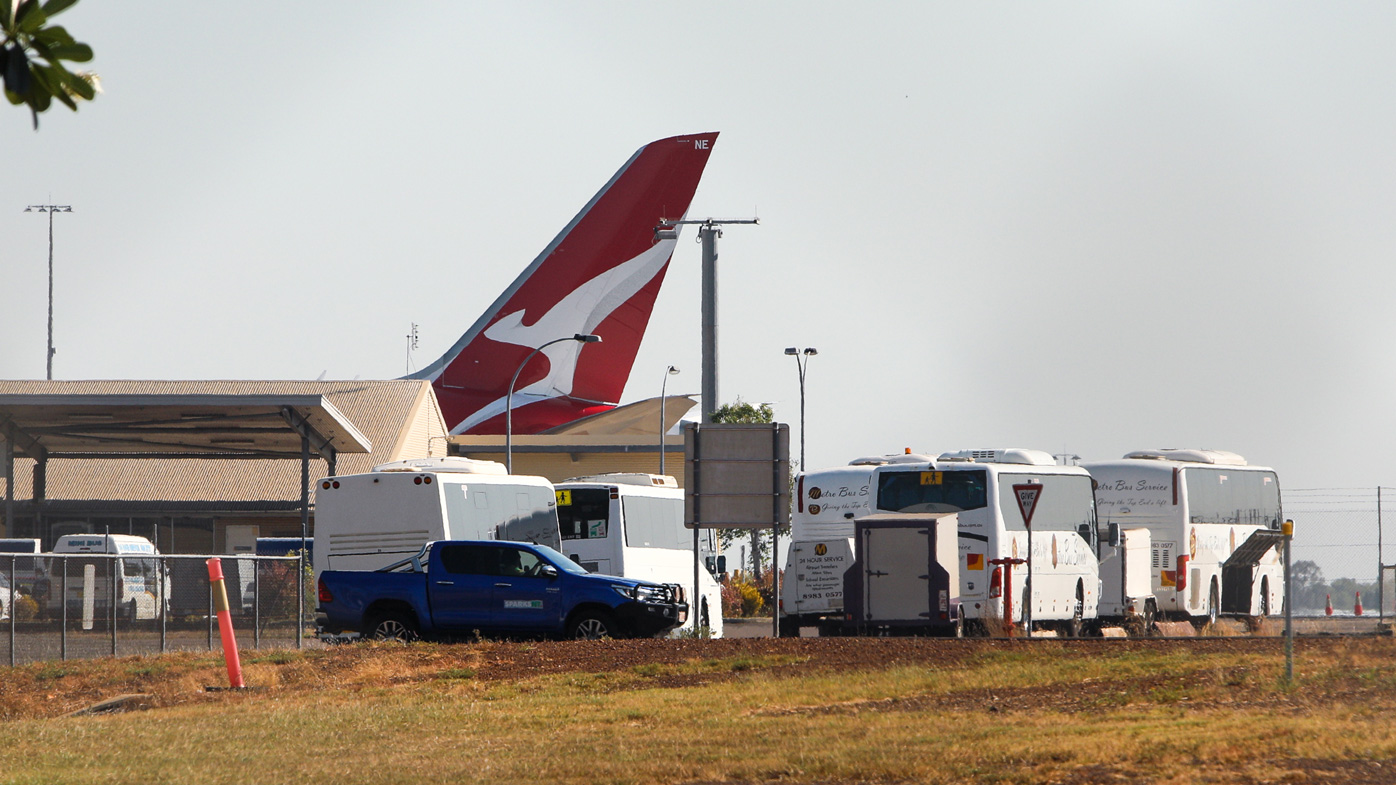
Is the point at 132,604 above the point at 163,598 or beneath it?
beneath

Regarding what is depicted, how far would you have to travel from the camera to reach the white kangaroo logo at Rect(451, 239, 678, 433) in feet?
187

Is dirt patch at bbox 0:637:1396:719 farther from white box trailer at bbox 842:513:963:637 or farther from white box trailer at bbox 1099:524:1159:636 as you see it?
white box trailer at bbox 1099:524:1159:636

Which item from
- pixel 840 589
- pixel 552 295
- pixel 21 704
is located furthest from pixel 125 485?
pixel 21 704

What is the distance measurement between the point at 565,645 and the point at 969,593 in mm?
6780

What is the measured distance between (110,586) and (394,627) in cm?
385

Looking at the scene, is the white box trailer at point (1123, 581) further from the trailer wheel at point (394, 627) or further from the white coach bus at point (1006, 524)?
the trailer wheel at point (394, 627)

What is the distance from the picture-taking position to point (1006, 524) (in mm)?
23547

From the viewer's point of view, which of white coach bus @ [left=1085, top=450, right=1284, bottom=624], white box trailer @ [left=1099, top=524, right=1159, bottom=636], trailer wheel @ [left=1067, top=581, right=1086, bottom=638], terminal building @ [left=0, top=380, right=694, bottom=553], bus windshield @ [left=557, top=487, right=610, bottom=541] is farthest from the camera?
terminal building @ [left=0, top=380, right=694, bottom=553]

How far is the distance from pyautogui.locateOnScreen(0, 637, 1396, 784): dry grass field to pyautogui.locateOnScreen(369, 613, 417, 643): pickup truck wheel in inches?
111

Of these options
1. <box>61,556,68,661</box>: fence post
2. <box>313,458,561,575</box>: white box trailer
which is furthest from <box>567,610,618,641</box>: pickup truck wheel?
<box>61,556,68,661</box>: fence post

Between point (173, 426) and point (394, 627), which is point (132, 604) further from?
point (173, 426)

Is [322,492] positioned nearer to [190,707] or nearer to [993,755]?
[190,707]

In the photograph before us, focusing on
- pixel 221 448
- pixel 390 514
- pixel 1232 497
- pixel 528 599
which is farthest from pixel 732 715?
pixel 221 448

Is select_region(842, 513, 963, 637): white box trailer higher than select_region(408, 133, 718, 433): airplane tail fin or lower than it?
lower
